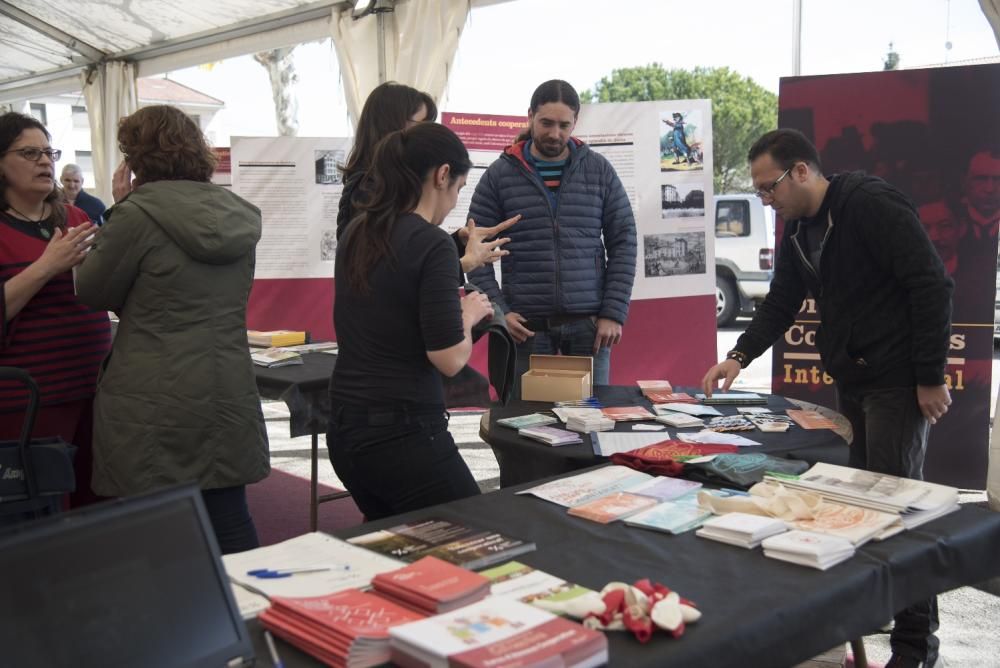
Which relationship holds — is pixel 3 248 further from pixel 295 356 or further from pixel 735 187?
pixel 735 187

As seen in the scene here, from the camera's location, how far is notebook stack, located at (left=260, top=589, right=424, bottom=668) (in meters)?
1.03

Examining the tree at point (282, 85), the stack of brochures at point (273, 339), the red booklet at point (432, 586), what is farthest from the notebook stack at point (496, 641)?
the tree at point (282, 85)

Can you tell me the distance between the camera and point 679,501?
1659mm

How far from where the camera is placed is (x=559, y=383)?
2.66 m

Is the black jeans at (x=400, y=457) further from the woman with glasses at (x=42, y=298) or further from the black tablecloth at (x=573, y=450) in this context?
the woman with glasses at (x=42, y=298)

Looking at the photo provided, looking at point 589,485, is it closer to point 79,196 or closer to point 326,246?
point 326,246

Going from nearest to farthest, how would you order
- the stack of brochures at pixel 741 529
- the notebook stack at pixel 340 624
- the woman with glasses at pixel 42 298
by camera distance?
the notebook stack at pixel 340 624 < the stack of brochures at pixel 741 529 < the woman with glasses at pixel 42 298

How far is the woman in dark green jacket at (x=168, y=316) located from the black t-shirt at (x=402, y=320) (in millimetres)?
401

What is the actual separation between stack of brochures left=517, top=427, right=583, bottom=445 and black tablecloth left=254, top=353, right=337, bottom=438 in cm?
89

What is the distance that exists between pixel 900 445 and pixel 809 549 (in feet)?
3.95

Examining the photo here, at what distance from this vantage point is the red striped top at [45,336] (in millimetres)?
2232

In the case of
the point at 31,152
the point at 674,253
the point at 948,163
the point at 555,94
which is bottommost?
the point at 674,253

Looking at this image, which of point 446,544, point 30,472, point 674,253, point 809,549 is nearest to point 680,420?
point 809,549

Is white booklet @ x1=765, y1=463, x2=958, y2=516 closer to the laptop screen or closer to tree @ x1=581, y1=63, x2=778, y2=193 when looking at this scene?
the laptop screen
